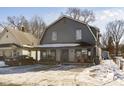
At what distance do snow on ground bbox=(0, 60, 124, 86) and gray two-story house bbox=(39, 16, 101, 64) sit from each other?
8.9 inches

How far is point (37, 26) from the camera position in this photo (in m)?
8.46

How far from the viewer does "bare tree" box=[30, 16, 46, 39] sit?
27.5 feet

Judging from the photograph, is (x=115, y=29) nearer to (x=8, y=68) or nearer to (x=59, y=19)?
(x=59, y=19)

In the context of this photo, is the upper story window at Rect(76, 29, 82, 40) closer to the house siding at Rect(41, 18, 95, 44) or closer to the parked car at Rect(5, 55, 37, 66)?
the house siding at Rect(41, 18, 95, 44)

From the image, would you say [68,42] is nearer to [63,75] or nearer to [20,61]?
[63,75]

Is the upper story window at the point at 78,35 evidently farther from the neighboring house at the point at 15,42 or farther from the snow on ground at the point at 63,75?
the neighboring house at the point at 15,42

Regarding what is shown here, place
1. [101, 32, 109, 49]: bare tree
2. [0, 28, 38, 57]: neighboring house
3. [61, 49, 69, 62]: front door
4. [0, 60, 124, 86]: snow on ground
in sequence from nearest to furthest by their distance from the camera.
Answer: [0, 60, 124, 86]: snow on ground, [101, 32, 109, 49]: bare tree, [0, 28, 38, 57]: neighboring house, [61, 49, 69, 62]: front door

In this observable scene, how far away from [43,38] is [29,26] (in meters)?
0.44

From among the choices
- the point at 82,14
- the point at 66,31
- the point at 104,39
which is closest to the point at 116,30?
the point at 104,39

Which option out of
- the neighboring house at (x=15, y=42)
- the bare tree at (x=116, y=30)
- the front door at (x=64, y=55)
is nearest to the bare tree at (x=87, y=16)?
the bare tree at (x=116, y=30)

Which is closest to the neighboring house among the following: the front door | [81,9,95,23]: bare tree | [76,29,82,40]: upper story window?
the front door

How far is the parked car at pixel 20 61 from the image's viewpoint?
8.51m

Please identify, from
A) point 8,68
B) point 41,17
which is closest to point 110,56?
point 41,17

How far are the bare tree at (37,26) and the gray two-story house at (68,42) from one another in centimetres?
11
